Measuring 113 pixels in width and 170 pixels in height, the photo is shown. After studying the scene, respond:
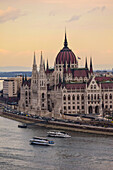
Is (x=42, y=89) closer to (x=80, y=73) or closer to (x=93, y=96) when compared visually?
(x=80, y=73)

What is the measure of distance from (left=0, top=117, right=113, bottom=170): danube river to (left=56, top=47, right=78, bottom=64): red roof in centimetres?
5348

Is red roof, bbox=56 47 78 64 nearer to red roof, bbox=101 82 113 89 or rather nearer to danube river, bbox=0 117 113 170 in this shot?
red roof, bbox=101 82 113 89

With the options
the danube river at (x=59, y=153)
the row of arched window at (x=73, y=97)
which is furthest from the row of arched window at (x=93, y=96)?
the danube river at (x=59, y=153)

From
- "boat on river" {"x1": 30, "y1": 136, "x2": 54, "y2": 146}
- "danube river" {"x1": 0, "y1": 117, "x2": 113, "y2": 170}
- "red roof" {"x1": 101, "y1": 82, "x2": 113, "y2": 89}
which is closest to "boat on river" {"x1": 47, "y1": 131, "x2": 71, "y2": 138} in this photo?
"danube river" {"x1": 0, "y1": 117, "x2": 113, "y2": 170}

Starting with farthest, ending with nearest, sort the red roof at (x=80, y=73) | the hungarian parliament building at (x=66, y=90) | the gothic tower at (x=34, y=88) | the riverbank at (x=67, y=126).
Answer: the red roof at (x=80, y=73)
the gothic tower at (x=34, y=88)
the hungarian parliament building at (x=66, y=90)
the riverbank at (x=67, y=126)

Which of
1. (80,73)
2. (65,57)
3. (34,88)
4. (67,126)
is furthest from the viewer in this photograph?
(65,57)

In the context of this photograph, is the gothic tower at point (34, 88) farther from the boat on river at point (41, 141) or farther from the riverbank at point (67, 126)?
the boat on river at point (41, 141)

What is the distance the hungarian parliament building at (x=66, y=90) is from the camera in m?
165

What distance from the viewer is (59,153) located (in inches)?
4373

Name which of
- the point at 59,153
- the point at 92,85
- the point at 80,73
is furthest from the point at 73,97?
the point at 59,153

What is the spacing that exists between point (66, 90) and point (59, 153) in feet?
180

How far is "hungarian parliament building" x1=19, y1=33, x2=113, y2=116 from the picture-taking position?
165 metres

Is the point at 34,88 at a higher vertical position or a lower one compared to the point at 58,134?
higher

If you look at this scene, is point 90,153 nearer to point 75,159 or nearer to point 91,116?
point 75,159
